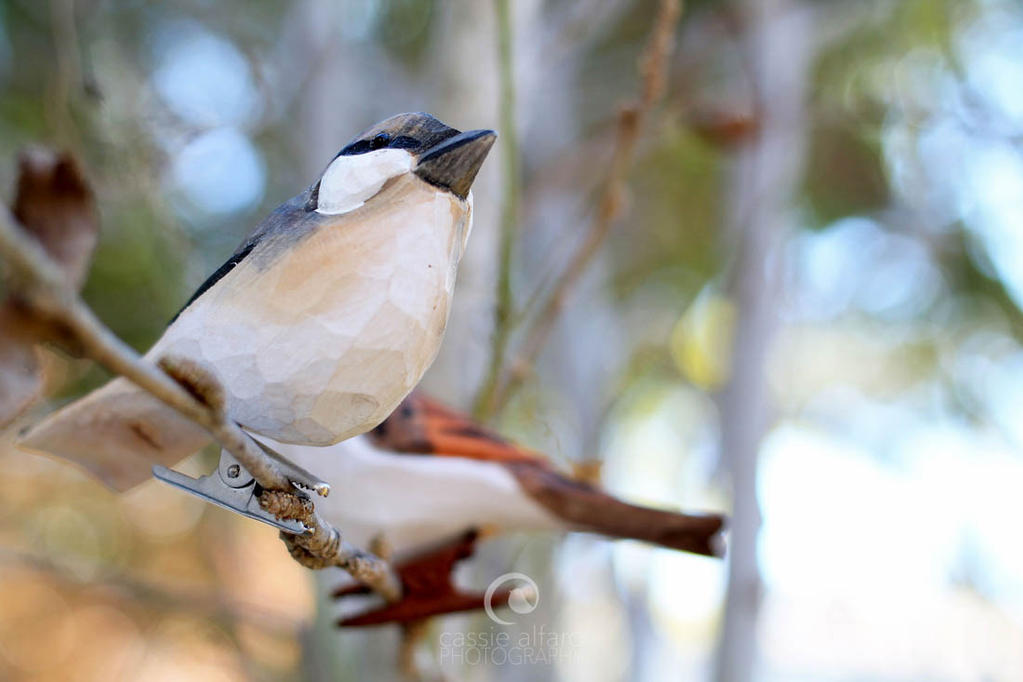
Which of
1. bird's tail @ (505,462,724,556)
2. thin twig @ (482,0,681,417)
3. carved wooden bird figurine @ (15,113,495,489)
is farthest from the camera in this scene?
thin twig @ (482,0,681,417)

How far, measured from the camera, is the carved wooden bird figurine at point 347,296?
416 millimetres

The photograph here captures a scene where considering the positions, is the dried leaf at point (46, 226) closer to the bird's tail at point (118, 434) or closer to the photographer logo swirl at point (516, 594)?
the bird's tail at point (118, 434)

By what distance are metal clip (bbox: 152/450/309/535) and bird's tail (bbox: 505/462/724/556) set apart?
22 centimetres

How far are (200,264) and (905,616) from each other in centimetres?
318

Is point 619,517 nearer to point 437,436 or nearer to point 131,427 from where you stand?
point 437,436

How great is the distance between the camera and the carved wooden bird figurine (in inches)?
16.4

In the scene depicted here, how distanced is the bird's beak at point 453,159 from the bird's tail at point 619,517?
254 millimetres

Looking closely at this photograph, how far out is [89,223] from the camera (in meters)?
0.34

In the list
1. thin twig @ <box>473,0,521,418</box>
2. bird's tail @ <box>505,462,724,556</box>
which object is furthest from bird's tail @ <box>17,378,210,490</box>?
thin twig @ <box>473,0,521,418</box>

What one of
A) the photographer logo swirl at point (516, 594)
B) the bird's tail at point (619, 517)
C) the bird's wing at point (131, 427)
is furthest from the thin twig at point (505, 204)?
the bird's wing at point (131, 427)

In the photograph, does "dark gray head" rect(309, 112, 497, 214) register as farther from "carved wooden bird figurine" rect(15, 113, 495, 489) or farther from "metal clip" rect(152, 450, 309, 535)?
"metal clip" rect(152, 450, 309, 535)

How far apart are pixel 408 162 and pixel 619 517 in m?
0.30

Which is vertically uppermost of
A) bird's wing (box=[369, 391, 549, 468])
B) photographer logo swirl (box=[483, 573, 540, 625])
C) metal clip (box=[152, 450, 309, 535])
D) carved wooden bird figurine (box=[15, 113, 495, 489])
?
carved wooden bird figurine (box=[15, 113, 495, 489])

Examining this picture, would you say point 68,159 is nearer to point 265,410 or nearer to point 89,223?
point 89,223
